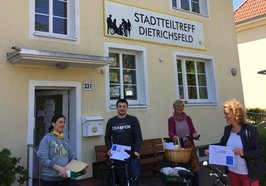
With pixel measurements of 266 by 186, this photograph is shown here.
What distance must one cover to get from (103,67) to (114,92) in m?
0.78

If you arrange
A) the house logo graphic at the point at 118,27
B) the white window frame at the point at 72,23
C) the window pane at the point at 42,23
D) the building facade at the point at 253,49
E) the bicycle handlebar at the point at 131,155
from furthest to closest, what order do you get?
the building facade at the point at 253,49
the house logo graphic at the point at 118,27
the white window frame at the point at 72,23
the window pane at the point at 42,23
the bicycle handlebar at the point at 131,155

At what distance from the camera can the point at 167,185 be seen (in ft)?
14.3

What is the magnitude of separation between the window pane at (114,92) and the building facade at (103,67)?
0.09ft

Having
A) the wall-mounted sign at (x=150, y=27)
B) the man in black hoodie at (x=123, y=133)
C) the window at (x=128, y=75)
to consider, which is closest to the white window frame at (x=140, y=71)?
the window at (x=128, y=75)

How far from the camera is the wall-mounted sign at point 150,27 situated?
7.93 meters

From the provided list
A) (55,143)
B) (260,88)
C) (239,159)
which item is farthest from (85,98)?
(260,88)

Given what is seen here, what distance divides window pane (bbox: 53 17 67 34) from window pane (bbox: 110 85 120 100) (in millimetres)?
→ 1856

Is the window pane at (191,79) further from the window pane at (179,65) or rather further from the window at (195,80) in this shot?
the window pane at (179,65)

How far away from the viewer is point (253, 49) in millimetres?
18406

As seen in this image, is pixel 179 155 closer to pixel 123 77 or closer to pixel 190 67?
pixel 123 77

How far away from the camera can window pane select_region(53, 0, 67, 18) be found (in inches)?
285

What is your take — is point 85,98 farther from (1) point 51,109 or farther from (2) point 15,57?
(2) point 15,57

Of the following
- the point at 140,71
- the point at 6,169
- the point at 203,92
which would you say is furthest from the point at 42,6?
the point at 203,92

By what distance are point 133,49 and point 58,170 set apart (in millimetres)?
4951
